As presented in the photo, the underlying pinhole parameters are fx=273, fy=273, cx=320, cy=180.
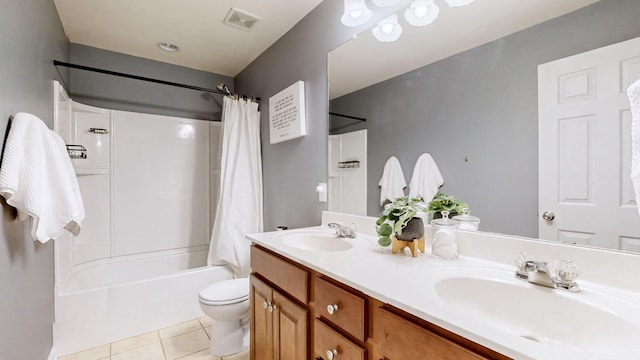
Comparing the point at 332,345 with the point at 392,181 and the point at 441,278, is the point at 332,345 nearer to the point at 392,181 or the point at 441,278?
the point at 441,278

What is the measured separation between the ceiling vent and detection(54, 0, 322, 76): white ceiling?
36 millimetres

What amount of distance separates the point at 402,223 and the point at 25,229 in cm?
173

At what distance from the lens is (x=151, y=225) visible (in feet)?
9.08

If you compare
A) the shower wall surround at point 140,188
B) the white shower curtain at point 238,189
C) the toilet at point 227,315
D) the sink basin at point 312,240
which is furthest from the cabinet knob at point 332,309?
the shower wall surround at point 140,188

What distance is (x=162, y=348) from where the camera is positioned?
74.4 inches

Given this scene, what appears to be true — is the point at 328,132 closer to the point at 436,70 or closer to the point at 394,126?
the point at 394,126

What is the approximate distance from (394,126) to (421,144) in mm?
201

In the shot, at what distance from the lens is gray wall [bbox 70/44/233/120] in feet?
8.18

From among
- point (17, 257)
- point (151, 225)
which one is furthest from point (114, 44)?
point (17, 257)

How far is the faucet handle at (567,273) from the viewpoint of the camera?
2.56 ft

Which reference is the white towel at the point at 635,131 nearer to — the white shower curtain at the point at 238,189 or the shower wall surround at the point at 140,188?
the white shower curtain at the point at 238,189

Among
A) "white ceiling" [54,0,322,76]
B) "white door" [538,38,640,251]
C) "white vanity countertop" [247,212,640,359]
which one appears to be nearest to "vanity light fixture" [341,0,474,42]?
"white ceiling" [54,0,322,76]

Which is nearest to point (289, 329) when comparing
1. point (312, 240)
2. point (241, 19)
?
point (312, 240)

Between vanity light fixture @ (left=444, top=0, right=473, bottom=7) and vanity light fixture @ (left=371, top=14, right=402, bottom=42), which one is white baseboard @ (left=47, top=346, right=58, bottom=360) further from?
vanity light fixture @ (left=444, top=0, right=473, bottom=7)
